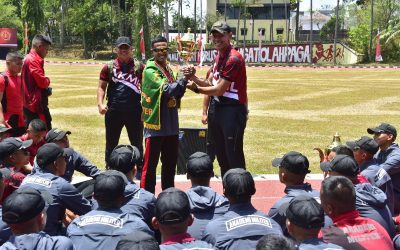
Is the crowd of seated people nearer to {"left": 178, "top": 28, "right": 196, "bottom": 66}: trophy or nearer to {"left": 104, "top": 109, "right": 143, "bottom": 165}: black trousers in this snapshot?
{"left": 178, "top": 28, "right": 196, "bottom": 66}: trophy

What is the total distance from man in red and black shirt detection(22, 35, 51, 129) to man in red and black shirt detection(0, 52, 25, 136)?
16 centimetres

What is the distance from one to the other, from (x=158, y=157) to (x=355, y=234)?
11.1 ft

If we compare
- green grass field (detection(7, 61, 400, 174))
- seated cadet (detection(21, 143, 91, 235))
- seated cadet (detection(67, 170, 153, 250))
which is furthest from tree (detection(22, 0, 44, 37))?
seated cadet (detection(67, 170, 153, 250))

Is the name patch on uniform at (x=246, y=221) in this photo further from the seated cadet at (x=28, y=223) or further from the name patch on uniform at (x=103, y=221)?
the seated cadet at (x=28, y=223)

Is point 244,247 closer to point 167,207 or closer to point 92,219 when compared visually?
point 167,207

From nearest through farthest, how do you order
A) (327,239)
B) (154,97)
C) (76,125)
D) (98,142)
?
(327,239)
(154,97)
(98,142)
(76,125)

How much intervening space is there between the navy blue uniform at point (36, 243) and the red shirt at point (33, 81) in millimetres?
5298

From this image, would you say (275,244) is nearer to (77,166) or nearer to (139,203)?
(139,203)

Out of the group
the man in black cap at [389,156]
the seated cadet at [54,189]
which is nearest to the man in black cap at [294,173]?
the seated cadet at [54,189]

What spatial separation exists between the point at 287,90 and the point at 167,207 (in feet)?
77.7

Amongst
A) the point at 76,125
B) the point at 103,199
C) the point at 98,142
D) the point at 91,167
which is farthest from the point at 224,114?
the point at 76,125

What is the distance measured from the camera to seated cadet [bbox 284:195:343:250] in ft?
11.6

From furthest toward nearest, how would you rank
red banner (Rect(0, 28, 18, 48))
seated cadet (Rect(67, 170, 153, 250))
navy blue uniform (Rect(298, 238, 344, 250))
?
red banner (Rect(0, 28, 18, 48))
seated cadet (Rect(67, 170, 153, 250))
navy blue uniform (Rect(298, 238, 344, 250))

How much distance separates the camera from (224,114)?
275 inches
